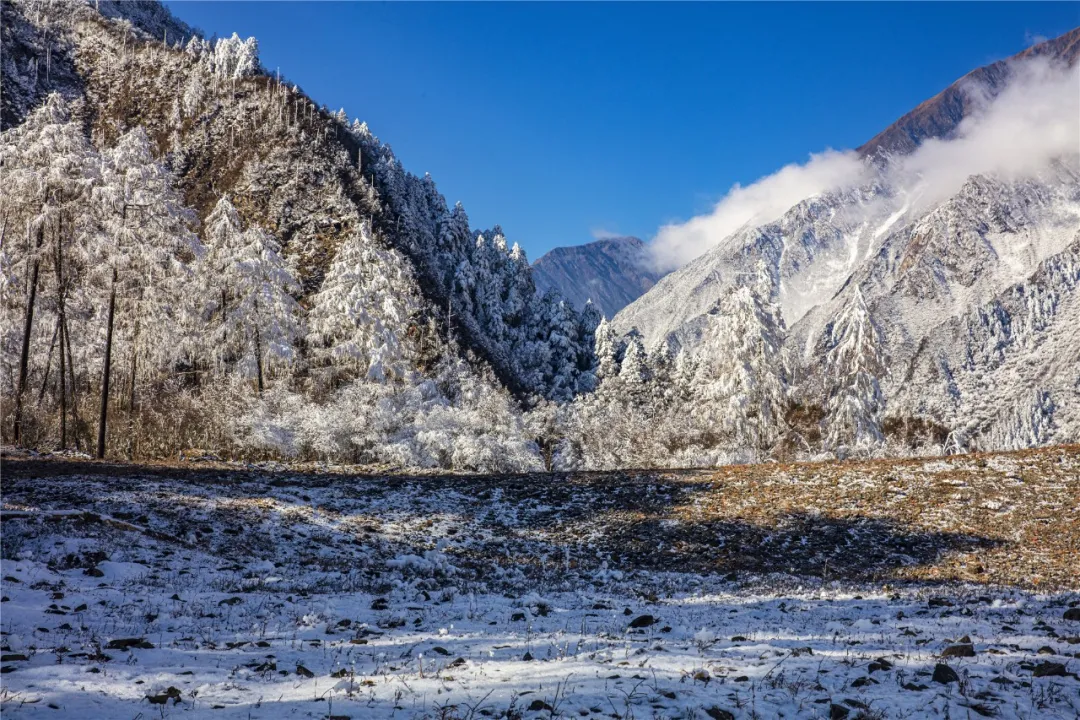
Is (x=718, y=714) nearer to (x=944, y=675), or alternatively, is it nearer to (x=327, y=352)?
(x=944, y=675)

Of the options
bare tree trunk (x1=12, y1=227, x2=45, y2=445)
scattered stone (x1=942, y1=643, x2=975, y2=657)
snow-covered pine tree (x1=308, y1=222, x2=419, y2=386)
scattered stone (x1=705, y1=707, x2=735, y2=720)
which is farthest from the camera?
snow-covered pine tree (x1=308, y1=222, x2=419, y2=386)

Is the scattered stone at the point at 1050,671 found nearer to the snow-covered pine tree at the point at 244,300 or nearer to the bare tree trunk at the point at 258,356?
the snow-covered pine tree at the point at 244,300

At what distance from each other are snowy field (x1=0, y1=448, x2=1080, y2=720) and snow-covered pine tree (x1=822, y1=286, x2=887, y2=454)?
19326 millimetres

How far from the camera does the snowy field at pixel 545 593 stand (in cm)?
473

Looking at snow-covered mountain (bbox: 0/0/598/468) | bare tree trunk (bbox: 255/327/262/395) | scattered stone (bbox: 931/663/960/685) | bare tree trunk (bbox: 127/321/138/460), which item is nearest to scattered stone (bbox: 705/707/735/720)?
scattered stone (bbox: 931/663/960/685)

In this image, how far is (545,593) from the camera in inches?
391

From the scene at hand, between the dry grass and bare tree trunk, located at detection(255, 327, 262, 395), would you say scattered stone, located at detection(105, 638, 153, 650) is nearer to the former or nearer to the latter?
the dry grass

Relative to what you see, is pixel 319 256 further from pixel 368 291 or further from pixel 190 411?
pixel 190 411

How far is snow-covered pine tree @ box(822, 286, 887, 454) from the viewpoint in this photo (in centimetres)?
3684

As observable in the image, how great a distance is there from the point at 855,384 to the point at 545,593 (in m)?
33.4

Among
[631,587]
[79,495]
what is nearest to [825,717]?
[631,587]

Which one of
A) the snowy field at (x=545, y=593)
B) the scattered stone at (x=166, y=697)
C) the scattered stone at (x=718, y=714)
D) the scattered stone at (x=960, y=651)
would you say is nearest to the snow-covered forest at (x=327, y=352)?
the snowy field at (x=545, y=593)

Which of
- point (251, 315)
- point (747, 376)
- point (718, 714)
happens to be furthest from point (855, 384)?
point (718, 714)

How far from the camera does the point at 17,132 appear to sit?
79.0ft
